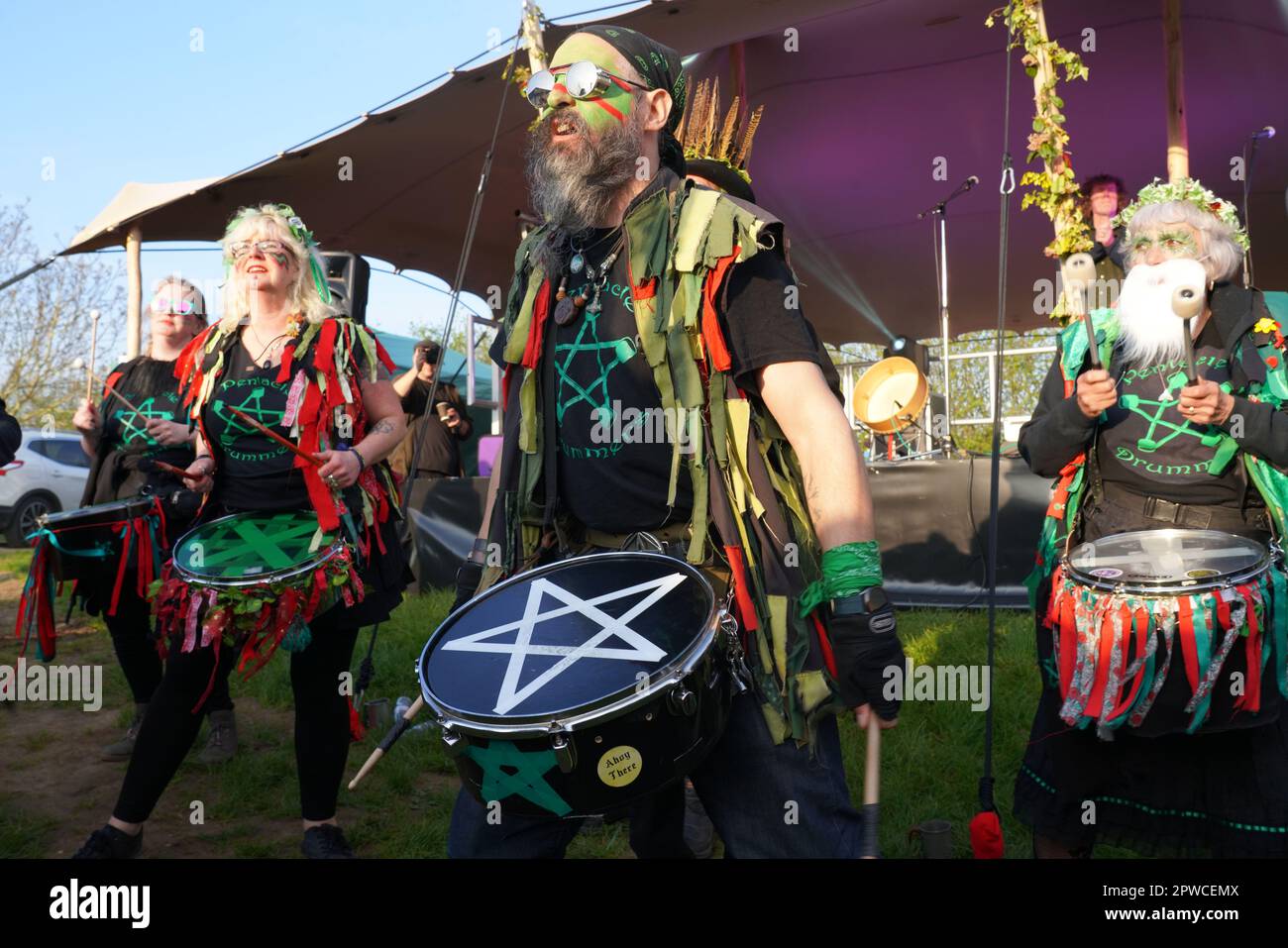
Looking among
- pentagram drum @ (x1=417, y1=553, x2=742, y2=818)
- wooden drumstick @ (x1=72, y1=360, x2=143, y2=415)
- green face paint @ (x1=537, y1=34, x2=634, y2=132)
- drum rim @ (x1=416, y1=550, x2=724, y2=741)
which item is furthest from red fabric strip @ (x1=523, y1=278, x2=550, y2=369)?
wooden drumstick @ (x1=72, y1=360, x2=143, y2=415)

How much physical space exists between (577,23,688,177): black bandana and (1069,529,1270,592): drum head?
53.4 inches

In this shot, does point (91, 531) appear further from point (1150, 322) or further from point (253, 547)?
point (1150, 322)

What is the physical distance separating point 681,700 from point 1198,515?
1.72 m

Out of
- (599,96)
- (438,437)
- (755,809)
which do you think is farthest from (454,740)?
(438,437)

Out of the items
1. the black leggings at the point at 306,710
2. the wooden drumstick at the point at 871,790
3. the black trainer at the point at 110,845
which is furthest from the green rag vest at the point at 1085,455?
the black trainer at the point at 110,845

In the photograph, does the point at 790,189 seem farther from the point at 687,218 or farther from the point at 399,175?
the point at 687,218

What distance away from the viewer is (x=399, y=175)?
331 inches

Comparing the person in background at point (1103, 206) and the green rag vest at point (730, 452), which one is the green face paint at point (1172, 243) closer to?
the green rag vest at point (730, 452)

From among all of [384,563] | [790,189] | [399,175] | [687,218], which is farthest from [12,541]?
[687,218]

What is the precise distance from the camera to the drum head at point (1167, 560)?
8.03ft

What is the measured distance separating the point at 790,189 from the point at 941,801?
7552mm

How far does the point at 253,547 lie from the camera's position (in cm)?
306

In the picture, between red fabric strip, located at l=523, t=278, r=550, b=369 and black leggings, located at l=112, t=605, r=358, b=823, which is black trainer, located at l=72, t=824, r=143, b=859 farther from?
red fabric strip, located at l=523, t=278, r=550, b=369
